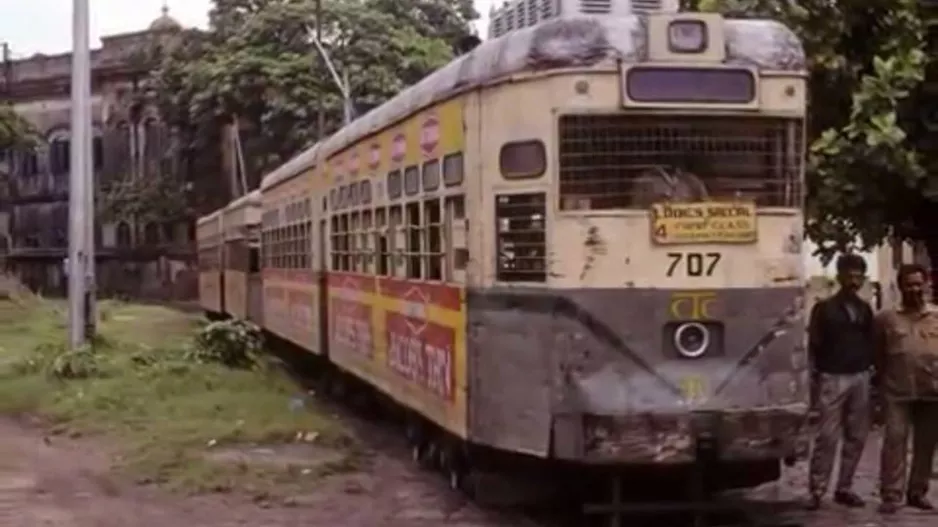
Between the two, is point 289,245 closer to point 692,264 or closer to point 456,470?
point 456,470

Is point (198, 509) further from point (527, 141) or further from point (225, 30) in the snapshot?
point (225, 30)

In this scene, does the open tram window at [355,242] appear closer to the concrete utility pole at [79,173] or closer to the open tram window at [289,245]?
the open tram window at [289,245]

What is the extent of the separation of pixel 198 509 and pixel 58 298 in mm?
44656

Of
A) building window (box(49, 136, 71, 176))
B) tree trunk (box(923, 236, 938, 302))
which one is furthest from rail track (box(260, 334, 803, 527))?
building window (box(49, 136, 71, 176))

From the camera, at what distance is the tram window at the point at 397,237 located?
36.8 feet

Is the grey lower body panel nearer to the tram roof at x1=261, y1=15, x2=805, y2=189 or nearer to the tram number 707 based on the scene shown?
the tram number 707

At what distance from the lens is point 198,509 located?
34.9 feet

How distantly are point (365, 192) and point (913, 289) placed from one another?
4.74 m

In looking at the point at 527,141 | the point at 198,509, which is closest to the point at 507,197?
the point at 527,141

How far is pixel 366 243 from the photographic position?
12867mm

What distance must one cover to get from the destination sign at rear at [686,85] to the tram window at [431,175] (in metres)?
1.79

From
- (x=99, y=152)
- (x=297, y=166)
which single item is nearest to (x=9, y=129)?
(x=297, y=166)

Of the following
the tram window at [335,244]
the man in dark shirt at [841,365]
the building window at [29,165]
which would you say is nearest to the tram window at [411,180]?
the man in dark shirt at [841,365]

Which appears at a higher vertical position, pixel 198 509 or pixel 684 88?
pixel 684 88
